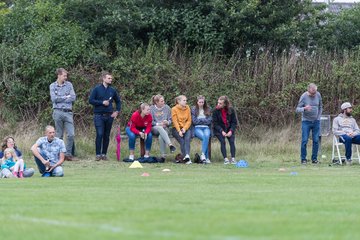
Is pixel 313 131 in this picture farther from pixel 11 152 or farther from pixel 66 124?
pixel 11 152

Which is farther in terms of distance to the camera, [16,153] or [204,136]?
[204,136]

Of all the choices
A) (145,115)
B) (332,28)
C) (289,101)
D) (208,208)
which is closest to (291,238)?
(208,208)

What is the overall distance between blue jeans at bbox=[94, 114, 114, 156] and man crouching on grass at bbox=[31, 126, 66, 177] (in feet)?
16.7

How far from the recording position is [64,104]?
23719 millimetres

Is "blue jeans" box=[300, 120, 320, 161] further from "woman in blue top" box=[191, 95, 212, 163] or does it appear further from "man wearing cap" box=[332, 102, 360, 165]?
"woman in blue top" box=[191, 95, 212, 163]

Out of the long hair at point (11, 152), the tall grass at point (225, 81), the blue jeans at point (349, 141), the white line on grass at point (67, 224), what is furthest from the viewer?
the tall grass at point (225, 81)

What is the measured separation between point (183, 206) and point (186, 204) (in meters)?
0.29

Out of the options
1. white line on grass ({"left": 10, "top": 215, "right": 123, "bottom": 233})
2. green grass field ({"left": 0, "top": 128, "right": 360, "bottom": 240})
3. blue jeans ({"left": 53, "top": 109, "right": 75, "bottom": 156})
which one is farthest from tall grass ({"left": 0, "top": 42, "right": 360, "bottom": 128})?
white line on grass ({"left": 10, "top": 215, "right": 123, "bottom": 233})

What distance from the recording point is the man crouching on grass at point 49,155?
1806cm

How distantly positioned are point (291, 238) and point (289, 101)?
22.0 metres

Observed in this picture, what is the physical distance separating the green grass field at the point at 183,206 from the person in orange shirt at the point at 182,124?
5493mm

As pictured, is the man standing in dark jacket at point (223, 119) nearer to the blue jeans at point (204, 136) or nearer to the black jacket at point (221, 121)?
the black jacket at point (221, 121)

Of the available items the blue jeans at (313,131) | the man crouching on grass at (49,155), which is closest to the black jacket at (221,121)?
the blue jeans at (313,131)

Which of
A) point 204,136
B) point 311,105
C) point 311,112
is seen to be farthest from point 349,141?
point 204,136
